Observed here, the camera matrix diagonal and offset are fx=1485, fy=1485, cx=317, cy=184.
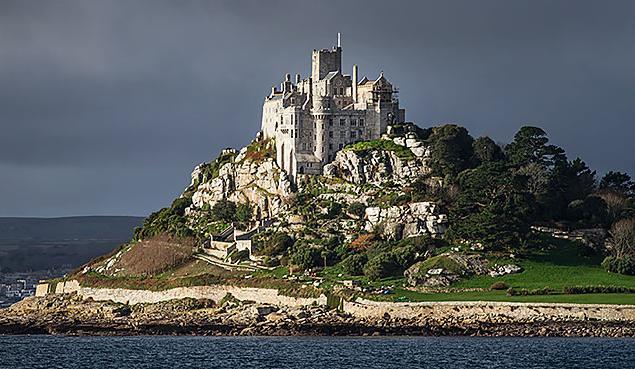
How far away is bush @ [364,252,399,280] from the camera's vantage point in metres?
127

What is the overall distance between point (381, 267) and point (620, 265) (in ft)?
66.2

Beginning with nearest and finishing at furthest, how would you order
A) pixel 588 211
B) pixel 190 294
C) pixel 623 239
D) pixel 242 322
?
pixel 242 322 → pixel 623 239 → pixel 190 294 → pixel 588 211

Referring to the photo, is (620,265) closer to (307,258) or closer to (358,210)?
(358,210)

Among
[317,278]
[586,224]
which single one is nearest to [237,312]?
[317,278]

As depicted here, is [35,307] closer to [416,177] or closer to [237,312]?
[237,312]

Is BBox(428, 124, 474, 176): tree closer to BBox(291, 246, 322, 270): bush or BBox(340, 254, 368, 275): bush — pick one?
BBox(340, 254, 368, 275): bush

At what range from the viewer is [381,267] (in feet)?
417

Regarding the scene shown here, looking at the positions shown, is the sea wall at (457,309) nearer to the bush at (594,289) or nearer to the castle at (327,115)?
the bush at (594,289)

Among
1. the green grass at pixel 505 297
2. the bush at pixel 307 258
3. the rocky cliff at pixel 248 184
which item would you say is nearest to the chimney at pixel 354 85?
the rocky cliff at pixel 248 184

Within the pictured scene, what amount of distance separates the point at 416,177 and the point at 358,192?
580 centimetres

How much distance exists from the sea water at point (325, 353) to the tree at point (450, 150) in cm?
3323

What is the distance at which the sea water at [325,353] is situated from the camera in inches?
3777

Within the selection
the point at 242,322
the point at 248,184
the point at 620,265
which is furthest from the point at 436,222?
the point at 248,184

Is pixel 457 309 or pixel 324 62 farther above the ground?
pixel 324 62
